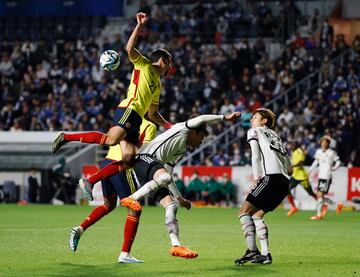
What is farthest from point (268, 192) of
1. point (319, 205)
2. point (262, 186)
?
point (319, 205)

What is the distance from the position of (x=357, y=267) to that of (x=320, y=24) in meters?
29.3

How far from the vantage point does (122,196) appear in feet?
43.2

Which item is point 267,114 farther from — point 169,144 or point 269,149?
point 169,144

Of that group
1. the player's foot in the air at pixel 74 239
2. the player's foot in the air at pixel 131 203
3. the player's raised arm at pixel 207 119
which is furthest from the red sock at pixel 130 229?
the player's raised arm at pixel 207 119

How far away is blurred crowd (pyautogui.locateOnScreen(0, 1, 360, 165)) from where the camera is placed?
35281 millimetres

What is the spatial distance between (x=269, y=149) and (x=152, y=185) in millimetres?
1648

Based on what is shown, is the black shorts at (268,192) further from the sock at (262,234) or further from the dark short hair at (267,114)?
the dark short hair at (267,114)

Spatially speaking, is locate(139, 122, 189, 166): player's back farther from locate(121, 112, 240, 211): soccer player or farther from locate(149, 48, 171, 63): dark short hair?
locate(149, 48, 171, 63): dark short hair

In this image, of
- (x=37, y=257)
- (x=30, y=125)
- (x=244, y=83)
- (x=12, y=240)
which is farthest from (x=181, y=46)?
(x=37, y=257)

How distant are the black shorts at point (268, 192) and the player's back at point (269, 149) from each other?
95mm

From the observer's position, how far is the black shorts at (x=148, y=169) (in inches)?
493

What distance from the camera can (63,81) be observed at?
42.4 meters

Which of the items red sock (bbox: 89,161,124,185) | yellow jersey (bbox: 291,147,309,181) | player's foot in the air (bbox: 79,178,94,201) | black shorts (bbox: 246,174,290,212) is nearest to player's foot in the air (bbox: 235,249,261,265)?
black shorts (bbox: 246,174,290,212)

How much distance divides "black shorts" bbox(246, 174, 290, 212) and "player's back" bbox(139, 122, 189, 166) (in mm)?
1145
